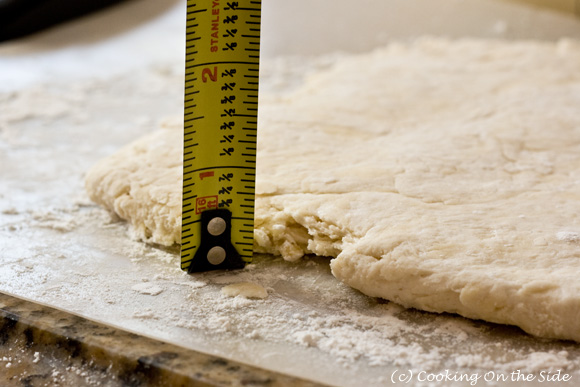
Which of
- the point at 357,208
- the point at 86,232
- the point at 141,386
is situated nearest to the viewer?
the point at 141,386

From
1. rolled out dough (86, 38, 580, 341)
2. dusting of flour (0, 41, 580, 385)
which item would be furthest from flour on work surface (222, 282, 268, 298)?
rolled out dough (86, 38, 580, 341)

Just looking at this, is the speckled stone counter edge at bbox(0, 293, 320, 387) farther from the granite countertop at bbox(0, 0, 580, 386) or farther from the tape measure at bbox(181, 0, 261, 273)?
the tape measure at bbox(181, 0, 261, 273)

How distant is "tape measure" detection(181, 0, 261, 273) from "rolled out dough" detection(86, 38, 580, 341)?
140 millimetres

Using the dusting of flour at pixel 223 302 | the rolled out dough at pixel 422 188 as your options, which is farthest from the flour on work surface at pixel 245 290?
the rolled out dough at pixel 422 188

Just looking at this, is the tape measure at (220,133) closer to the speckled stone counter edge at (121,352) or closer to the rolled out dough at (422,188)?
the rolled out dough at (422,188)

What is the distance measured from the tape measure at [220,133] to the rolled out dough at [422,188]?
0.46 feet

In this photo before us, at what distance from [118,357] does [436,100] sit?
5.33 feet

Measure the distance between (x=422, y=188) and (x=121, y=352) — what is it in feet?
2.84

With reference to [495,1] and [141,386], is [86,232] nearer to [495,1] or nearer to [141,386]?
[141,386]

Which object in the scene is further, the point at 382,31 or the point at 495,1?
the point at 495,1

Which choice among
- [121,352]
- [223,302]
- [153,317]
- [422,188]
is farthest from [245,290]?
[422,188]

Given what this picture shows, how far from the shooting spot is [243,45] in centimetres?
135

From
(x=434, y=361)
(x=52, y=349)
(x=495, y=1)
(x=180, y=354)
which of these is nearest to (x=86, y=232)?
(x=52, y=349)

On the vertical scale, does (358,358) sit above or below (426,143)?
below
